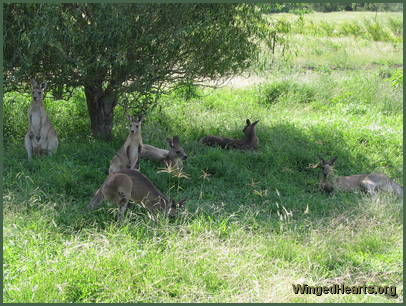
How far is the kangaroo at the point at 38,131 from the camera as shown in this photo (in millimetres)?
10422

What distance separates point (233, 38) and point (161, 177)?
11.3 ft

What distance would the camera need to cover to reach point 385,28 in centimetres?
3222

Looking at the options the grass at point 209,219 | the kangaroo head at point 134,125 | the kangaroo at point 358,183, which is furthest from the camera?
the kangaroo head at point 134,125

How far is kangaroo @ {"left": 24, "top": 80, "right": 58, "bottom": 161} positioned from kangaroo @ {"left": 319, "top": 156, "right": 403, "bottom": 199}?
502 cm

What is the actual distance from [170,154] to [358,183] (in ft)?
11.2

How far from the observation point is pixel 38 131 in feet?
34.5

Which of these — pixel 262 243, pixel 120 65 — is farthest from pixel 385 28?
pixel 262 243

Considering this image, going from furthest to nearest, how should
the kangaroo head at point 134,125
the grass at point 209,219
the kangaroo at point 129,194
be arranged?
the kangaroo head at point 134,125 < the kangaroo at point 129,194 < the grass at point 209,219

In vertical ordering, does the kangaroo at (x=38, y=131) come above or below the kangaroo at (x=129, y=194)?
above

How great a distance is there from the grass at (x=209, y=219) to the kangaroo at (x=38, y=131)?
235 mm

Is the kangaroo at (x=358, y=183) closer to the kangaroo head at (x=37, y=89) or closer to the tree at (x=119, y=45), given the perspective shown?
the tree at (x=119, y=45)

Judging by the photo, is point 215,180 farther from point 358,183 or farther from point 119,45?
point 119,45

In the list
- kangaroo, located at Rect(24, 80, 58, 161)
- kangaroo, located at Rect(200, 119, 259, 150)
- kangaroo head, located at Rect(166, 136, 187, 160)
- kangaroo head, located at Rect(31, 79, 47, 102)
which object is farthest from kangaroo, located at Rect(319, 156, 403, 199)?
kangaroo head, located at Rect(31, 79, 47, 102)

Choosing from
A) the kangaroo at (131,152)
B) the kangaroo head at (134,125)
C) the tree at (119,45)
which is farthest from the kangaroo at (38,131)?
the kangaroo head at (134,125)
